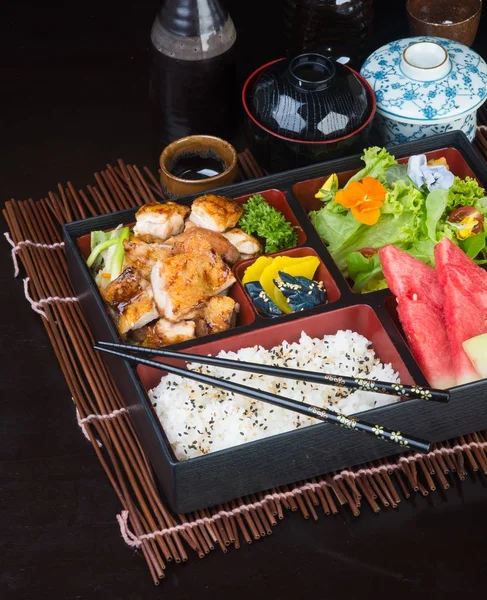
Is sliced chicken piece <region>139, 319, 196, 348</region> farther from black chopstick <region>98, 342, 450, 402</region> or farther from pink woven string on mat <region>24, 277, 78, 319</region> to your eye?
pink woven string on mat <region>24, 277, 78, 319</region>

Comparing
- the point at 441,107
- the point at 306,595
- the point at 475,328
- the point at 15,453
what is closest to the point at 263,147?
the point at 441,107

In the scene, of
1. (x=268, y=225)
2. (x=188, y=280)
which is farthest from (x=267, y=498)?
(x=268, y=225)

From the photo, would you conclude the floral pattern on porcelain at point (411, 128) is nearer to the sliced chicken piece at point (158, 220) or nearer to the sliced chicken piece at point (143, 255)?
the sliced chicken piece at point (158, 220)

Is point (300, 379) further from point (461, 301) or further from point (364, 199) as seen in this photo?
point (364, 199)

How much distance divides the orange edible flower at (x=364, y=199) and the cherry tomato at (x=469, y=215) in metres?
0.23

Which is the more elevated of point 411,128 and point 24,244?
point 411,128

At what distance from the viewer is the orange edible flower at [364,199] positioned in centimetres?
288

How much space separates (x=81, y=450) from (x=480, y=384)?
1.07 meters

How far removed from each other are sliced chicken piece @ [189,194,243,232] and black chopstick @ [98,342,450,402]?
51cm

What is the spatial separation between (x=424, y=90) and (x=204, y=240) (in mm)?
972

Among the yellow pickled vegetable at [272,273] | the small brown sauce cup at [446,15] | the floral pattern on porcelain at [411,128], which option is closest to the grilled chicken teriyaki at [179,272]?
the yellow pickled vegetable at [272,273]

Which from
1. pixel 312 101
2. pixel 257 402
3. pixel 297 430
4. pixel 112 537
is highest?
pixel 312 101

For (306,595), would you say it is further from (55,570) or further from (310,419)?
(55,570)

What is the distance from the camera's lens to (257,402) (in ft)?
8.43
